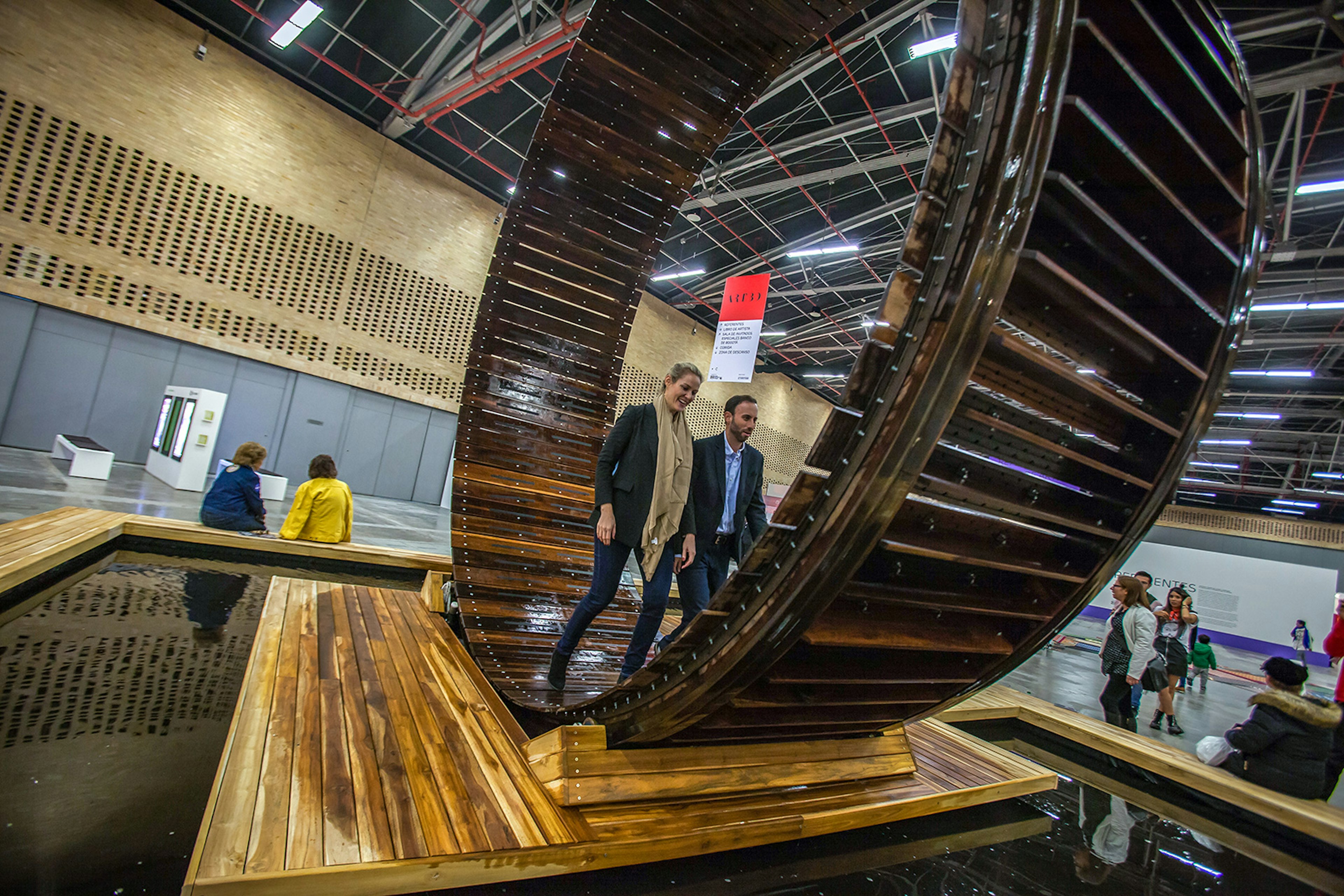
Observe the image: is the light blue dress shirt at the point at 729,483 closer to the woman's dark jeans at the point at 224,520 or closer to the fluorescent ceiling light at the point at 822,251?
the woman's dark jeans at the point at 224,520

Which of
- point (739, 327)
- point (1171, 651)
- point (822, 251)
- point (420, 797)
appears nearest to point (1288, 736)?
point (1171, 651)

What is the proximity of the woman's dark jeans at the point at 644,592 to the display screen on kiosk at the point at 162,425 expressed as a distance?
1190 centimetres

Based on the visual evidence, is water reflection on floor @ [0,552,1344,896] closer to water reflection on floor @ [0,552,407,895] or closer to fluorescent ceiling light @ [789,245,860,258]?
water reflection on floor @ [0,552,407,895]

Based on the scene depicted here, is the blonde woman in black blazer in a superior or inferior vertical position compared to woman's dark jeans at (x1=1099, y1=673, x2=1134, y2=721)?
superior

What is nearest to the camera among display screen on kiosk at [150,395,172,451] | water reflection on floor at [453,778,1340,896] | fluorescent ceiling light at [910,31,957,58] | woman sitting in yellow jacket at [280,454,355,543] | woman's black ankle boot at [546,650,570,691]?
water reflection on floor at [453,778,1340,896]

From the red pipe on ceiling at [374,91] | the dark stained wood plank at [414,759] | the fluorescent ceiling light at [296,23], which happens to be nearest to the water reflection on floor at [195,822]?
the dark stained wood plank at [414,759]

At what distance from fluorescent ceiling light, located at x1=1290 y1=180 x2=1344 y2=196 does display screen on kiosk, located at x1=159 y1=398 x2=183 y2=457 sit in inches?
756

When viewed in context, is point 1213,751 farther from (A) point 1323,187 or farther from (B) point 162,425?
(B) point 162,425

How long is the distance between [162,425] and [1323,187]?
2074 centimetres

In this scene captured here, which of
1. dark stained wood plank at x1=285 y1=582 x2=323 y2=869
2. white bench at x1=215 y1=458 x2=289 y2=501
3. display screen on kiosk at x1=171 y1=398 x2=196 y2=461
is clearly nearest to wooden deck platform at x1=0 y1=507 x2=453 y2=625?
dark stained wood plank at x1=285 y1=582 x2=323 y2=869

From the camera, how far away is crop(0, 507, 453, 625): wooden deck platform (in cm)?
334

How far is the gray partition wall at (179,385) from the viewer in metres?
10.3

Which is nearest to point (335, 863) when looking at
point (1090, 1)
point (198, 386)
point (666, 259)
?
point (1090, 1)

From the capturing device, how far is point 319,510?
5766 mm
